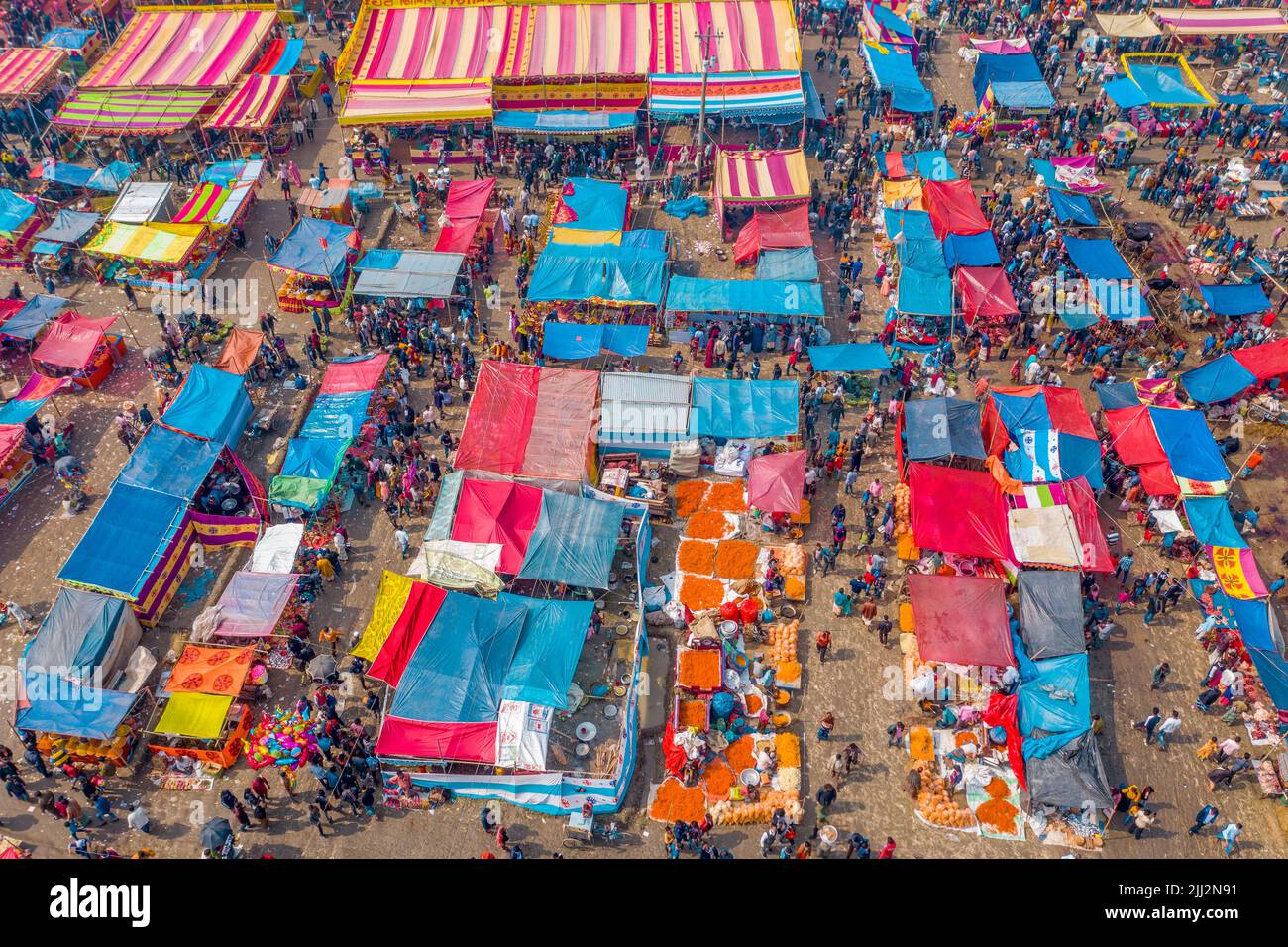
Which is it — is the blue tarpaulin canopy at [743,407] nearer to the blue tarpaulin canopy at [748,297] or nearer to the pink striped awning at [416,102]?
the blue tarpaulin canopy at [748,297]

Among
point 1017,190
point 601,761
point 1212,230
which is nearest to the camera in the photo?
point 601,761

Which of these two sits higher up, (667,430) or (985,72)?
(985,72)

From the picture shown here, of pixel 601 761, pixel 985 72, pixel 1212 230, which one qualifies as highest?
pixel 985 72

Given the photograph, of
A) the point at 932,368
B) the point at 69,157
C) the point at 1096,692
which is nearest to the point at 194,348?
the point at 69,157

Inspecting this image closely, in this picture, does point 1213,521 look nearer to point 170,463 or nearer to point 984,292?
point 984,292

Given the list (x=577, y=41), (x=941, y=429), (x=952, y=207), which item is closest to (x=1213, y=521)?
→ (x=941, y=429)

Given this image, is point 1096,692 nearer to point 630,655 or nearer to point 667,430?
point 630,655

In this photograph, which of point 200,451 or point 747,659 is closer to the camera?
point 747,659

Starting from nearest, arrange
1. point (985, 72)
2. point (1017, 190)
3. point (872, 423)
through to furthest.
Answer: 1. point (872, 423)
2. point (1017, 190)
3. point (985, 72)
